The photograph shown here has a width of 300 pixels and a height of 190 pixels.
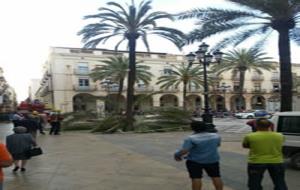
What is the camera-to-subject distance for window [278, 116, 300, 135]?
11555 millimetres

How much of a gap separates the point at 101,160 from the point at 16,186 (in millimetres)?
4342

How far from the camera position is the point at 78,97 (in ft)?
250

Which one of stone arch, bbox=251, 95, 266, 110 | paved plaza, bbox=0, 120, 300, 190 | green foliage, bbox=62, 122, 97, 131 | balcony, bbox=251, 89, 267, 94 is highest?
balcony, bbox=251, 89, 267, 94

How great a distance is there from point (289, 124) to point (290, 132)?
0.25m

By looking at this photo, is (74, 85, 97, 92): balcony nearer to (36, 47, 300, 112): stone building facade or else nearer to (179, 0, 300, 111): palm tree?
(36, 47, 300, 112): stone building facade

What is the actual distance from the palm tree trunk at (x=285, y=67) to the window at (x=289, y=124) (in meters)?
7.69

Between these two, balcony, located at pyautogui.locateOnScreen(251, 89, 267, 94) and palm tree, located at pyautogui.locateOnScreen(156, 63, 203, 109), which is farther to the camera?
balcony, located at pyautogui.locateOnScreen(251, 89, 267, 94)

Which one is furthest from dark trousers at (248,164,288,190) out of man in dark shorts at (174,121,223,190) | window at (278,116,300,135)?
window at (278,116,300,135)

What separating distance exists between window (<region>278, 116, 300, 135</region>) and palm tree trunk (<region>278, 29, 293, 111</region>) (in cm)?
769

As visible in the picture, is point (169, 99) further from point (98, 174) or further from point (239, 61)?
point (98, 174)

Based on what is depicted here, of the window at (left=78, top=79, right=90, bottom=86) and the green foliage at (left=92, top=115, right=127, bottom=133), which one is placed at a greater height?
the window at (left=78, top=79, right=90, bottom=86)

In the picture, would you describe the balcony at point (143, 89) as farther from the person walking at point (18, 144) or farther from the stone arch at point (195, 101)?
the person walking at point (18, 144)

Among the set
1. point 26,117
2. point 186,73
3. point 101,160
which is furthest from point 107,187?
point 186,73

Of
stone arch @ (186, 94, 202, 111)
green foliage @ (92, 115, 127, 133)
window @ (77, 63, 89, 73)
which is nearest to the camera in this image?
green foliage @ (92, 115, 127, 133)
